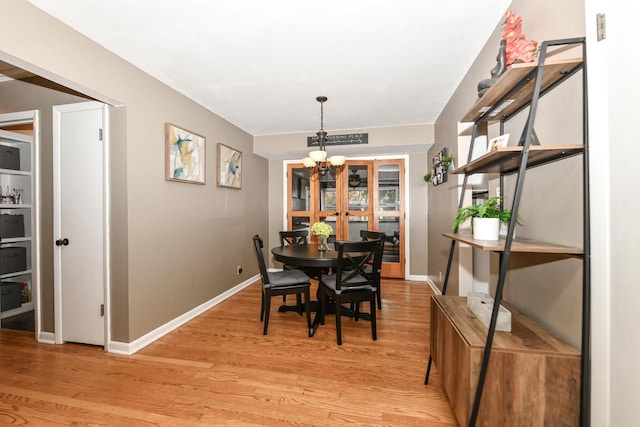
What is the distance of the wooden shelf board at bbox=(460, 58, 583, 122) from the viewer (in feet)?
3.44

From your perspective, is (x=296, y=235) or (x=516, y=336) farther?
(x=296, y=235)

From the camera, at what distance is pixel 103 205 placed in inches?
90.5

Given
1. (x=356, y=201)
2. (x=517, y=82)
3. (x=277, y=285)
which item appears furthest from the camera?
(x=356, y=201)

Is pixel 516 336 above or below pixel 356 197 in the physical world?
below

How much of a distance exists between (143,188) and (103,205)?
0.34 meters

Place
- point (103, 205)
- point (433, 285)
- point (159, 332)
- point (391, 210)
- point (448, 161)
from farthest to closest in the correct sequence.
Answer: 1. point (391, 210)
2. point (433, 285)
3. point (448, 161)
4. point (159, 332)
5. point (103, 205)

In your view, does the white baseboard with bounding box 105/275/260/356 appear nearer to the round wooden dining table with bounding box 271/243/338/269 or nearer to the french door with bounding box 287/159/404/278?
the round wooden dining table with bounding box 271/243/338/269

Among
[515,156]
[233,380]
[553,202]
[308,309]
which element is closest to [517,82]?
[515,156]

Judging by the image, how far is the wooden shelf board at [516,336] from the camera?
3.58 feet

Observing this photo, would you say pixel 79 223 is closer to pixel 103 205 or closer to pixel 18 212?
pixel 103 205

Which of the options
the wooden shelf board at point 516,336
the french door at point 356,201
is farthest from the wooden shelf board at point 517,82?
the french door at point 356,201

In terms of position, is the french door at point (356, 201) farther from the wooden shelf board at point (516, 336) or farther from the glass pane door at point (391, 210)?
the wooden shelf board at point (516, 336)

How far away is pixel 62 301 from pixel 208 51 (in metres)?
2.57

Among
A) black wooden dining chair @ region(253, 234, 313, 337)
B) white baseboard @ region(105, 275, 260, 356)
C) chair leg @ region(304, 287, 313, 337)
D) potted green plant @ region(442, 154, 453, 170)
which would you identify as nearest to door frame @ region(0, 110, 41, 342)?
white baseboard @ region(105, 275, 260, 356)
